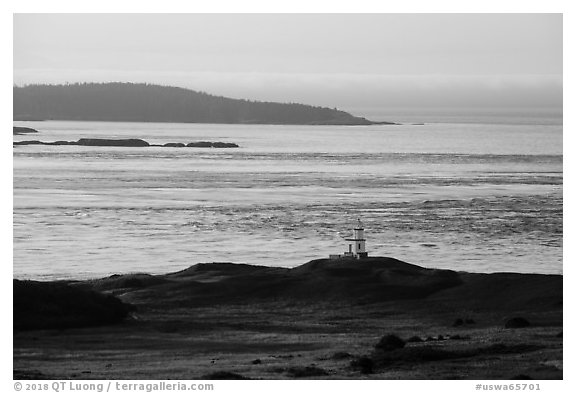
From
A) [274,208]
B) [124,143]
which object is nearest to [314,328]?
[274,208]

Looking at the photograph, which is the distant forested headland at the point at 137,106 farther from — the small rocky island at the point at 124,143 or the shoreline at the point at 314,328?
the shoreline at the point at 314,328

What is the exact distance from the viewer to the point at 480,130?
17325cm

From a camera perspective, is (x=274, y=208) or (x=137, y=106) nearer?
(x=274, y=208)

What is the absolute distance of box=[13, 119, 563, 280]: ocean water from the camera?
53.9 metres

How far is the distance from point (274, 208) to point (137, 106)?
55125 mm

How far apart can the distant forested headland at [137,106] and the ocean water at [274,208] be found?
3805 millimetres

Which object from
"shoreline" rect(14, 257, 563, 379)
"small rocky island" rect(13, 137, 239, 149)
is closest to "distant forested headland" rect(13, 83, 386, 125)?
"small rocky island" rect(13, 137, 239, 149)

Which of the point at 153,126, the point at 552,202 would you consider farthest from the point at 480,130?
the point at 552,202

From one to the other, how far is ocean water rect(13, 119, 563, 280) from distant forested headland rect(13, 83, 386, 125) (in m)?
3.80

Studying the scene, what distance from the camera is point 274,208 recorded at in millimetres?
68875

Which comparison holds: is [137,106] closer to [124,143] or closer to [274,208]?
[124,143]

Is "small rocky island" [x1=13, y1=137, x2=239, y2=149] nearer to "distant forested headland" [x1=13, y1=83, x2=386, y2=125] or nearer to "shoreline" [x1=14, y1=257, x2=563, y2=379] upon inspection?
"distant forested headland" [x1=13, y1=83, x2=386, y2=125]
